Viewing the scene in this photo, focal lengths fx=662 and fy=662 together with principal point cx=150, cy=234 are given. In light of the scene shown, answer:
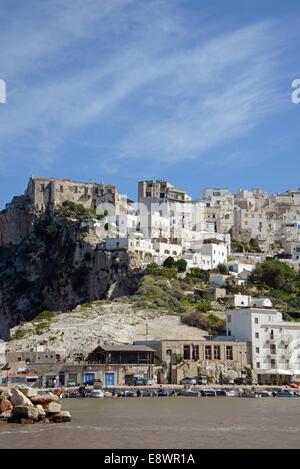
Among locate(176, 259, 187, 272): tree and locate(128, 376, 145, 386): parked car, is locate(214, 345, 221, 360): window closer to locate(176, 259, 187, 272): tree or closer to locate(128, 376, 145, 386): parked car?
locate(128, 376, 145, 386): parked car

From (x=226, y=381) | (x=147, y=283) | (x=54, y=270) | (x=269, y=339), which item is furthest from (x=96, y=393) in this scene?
(x=54, y=270)

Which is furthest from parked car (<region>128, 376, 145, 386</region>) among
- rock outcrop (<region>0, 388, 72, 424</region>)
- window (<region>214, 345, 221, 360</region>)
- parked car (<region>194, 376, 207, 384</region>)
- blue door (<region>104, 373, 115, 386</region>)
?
rock outcrop (<region>0, 388, 72, 424</region>)

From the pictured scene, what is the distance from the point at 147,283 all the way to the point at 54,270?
891 inches

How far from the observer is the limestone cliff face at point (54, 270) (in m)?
90.1

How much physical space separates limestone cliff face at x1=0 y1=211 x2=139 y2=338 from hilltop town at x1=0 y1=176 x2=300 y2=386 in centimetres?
21

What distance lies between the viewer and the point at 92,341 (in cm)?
6638

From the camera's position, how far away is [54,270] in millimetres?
100938

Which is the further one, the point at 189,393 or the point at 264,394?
the point at 264,394

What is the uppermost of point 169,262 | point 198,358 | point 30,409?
point 169,262

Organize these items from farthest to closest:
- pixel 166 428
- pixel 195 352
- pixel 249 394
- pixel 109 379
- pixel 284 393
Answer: pixel 195 352, pixel 109 379, pixel 284 393, pixel 249 394, pixel 166 428

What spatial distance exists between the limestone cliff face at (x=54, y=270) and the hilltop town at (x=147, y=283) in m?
0.21

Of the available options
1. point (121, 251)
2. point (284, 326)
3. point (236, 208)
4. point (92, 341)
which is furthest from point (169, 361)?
point (236, 208)

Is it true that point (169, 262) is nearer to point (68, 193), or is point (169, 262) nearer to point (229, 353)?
point (68, 193)
